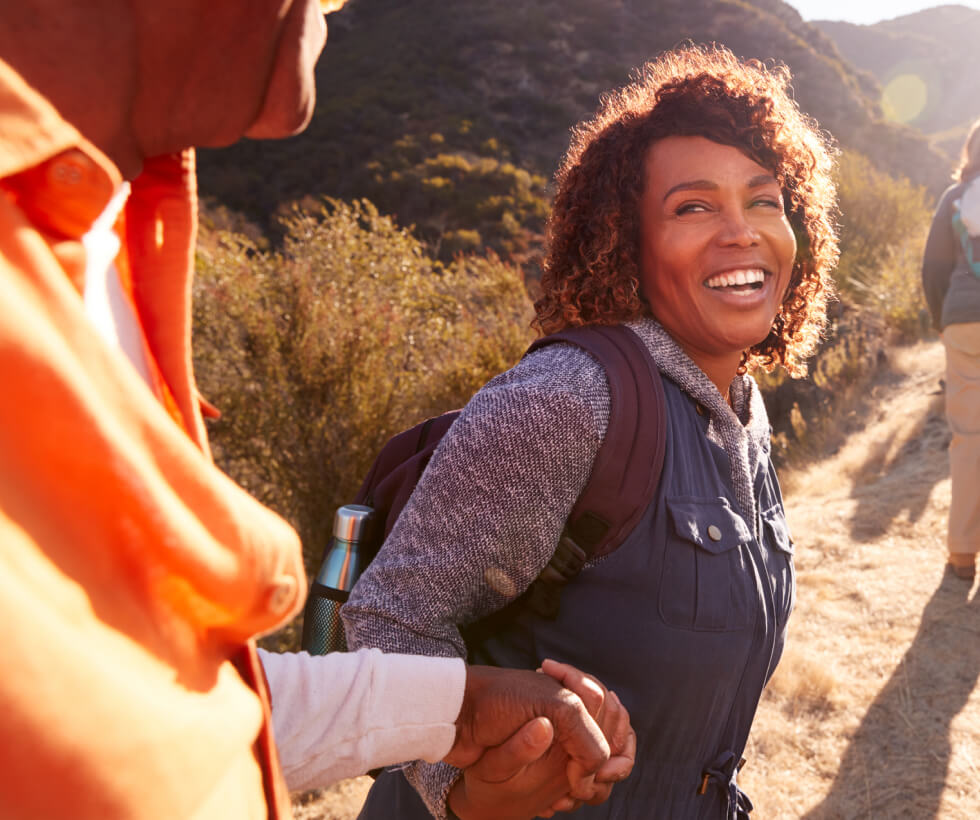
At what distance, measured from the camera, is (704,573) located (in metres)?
1.40

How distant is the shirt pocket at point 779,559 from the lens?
1.63 m

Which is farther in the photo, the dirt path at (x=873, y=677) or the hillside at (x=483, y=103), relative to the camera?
the hillside at (x=483, y=103)

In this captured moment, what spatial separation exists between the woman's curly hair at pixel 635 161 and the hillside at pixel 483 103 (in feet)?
58.3

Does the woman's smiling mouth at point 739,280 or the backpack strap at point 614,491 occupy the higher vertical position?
the woman's smiling mouth at point 739,280

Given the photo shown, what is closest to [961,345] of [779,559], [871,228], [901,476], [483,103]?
[901,476]

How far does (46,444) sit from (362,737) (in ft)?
2.02

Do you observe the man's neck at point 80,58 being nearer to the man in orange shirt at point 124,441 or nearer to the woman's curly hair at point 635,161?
the man in orange shirt at point 124,441

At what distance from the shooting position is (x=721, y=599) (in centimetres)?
141

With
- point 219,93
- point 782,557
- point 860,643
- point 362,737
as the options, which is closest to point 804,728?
point 860,643

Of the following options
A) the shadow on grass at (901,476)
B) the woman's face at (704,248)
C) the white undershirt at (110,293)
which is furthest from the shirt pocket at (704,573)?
the shadow on grass at (901,476)

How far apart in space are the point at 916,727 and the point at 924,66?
74078 millimetres

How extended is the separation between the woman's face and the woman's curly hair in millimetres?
32

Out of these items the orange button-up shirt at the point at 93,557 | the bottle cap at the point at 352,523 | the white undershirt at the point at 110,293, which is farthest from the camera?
the bottle cap at the point at 352,523

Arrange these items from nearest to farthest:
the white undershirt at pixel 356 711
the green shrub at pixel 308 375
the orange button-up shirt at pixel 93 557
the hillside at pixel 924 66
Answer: the orange button-up shirt at pixel 93 557 → the white undershirt at pixel 356 711 → the green shrub at pixel 308 375 → the hillside at pixel 924 66
